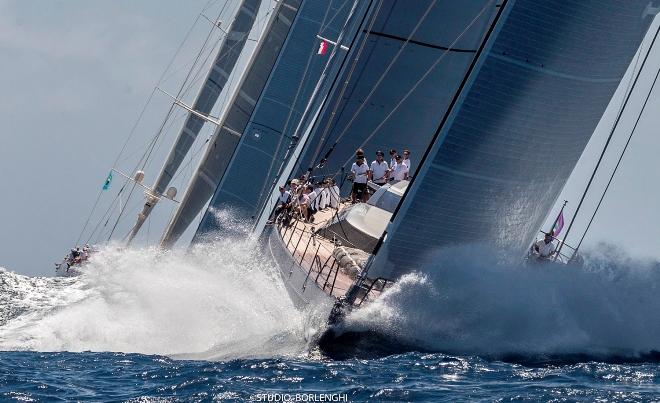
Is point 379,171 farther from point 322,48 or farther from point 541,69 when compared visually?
point 541,69

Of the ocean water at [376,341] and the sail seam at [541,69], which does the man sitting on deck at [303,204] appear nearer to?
→ the ocean water at [376,341]

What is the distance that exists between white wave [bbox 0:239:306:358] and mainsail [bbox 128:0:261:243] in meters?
4.73

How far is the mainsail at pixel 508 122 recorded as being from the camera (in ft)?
43.4

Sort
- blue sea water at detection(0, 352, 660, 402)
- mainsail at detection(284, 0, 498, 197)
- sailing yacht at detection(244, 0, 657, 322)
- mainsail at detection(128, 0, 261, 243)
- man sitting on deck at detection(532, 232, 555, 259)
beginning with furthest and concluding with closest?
mainsail at detection(128, 0, 261, 243)
mainsail at detection(284, 0, 498, 197)
man sitting on deck at detection(532, 232, 555, 259)
sailing yacht at detection(244, 0, 657, 322)
blue sea water at detection(0, 352, 660, 402)

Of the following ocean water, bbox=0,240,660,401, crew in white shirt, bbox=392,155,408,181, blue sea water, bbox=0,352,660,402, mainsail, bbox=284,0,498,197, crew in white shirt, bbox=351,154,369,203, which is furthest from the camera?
mainsail, bbox=284,0,498,197

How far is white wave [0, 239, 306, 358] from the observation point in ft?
45.3

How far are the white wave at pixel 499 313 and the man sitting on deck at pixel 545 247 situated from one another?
2.44 meters

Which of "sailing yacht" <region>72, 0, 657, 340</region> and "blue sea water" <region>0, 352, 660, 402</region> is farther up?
"sailing yacht" <region>72, 0, 657, 340</region>

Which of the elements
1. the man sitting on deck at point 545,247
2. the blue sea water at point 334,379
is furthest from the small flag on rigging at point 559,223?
the blue sea water at point 334,379

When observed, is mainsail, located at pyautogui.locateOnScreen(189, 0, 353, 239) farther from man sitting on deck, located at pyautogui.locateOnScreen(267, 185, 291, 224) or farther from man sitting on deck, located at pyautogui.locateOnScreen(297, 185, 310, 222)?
man sitting on deck, located at pyautogui.locateOnScreen(297, 185, 310, 222)

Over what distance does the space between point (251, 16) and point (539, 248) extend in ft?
32.3

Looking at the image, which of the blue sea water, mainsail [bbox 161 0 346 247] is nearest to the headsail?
mainsail [bbox 161 0 346 247]

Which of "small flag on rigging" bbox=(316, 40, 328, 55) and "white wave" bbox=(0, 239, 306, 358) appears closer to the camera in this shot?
"white wave" bbox=(0, 239, 306, 358)

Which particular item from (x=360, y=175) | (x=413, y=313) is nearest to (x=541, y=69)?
(x=413, y=313)
